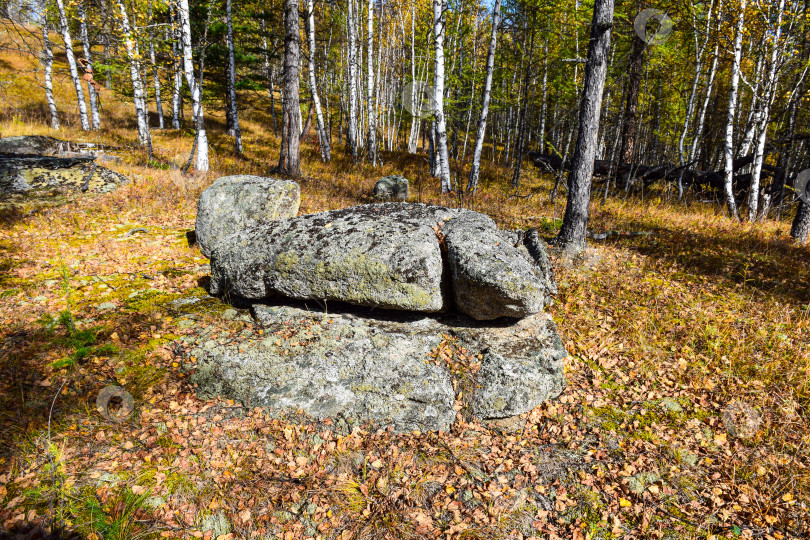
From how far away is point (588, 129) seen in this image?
694 centimetres

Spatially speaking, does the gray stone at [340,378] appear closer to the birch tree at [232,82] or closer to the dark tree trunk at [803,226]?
the dark tree trunk at [803,226]

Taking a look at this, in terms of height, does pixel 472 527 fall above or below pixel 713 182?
below

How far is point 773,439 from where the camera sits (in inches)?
148

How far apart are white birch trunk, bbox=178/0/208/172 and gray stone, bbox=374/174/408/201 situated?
18.3 ft

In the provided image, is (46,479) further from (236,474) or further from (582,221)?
(582,221)

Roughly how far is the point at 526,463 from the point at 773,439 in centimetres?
260

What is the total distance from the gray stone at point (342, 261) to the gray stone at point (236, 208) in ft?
4.23

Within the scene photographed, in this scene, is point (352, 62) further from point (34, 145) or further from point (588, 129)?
point (588, 129)

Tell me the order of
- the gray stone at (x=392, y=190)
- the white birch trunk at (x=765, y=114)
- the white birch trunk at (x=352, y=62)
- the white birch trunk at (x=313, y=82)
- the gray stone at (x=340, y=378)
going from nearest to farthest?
the gray stone at (x=340, y=378), the white birch trunk at (x=765, y=114), the gray stone at (x=392, y=190), the white birch trunk at (x=313, y=82), the white birch trunk at (x=352, y=62)

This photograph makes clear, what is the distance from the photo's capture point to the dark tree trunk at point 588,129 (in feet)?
21.9

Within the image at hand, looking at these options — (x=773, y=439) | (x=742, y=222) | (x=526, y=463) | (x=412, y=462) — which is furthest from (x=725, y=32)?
(x=412, y=462)

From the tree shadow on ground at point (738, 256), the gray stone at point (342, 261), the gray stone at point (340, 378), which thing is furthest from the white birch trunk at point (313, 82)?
the gray stone at point (340, 378)

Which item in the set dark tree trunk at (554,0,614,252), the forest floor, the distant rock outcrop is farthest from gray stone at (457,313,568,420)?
the distant rock outcrop

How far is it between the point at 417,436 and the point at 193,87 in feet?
40.8
